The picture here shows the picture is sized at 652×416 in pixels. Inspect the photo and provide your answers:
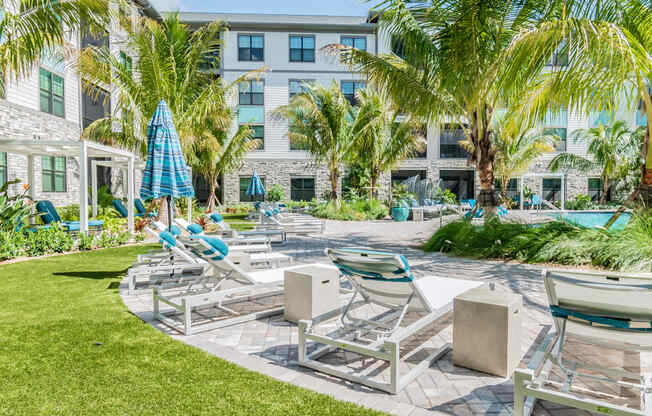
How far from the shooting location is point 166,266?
6.16 m

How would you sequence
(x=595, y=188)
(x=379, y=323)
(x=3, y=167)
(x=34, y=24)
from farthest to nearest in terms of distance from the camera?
(x=595, y=188) < (x=3, y=167) < (x=34, y=24) < (x=379, y=323)

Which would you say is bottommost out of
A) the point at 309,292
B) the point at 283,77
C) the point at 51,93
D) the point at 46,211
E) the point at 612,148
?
the point at 309,292

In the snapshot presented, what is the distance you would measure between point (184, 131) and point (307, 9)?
18885mm

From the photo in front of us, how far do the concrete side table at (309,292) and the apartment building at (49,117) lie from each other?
10725 millimetres

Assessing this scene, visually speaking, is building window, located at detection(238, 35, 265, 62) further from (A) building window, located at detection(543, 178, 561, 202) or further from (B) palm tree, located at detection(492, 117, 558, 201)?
(A) building window, located at detection(543, 178, 561, 202)

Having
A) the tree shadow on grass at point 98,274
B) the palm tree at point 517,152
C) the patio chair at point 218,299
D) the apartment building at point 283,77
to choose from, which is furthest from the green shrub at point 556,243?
the apartment building at point 283,77

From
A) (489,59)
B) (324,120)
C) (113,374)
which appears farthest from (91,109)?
(113,374)

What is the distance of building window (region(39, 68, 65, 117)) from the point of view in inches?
619

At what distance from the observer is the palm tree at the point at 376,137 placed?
19516mm

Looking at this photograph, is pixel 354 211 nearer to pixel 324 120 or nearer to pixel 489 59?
pixel 324 120

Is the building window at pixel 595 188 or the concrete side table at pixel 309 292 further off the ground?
the building window at pixel 595 188

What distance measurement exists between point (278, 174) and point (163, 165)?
2076 centimetres

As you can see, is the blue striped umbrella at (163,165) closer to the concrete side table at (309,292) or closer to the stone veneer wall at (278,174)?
the concrete side table at (309,292)

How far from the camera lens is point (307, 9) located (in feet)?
91.6
